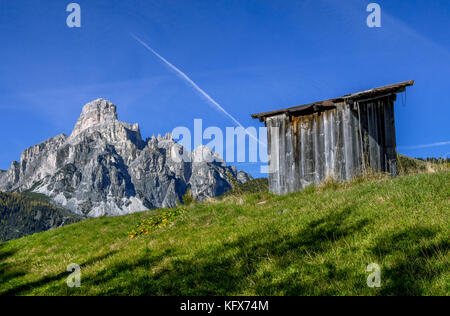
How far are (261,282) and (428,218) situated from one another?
152 inches

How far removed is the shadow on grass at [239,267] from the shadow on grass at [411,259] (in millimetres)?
754

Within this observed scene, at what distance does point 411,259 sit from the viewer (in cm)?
525

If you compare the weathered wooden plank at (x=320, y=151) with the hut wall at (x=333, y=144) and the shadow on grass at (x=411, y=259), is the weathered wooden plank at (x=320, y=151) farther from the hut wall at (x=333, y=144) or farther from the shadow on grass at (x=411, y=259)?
the shadow on grass at (x=411, y=259)

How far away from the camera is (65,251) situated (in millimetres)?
13508

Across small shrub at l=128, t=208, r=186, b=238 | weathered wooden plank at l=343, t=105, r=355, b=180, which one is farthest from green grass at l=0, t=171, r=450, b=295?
weathered wooden plank at l=343, t=105, r=355, b=180

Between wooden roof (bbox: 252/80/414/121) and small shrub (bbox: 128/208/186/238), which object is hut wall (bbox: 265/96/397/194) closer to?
wooden roof (bbox: 252/80/414/121)

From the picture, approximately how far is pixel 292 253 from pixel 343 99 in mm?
11657

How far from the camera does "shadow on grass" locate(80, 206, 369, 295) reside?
541 cm

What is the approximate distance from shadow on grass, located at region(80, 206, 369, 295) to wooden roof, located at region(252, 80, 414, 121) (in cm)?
859

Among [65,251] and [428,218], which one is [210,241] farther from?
[65,251]

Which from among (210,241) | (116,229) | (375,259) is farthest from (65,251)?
(375,259)
